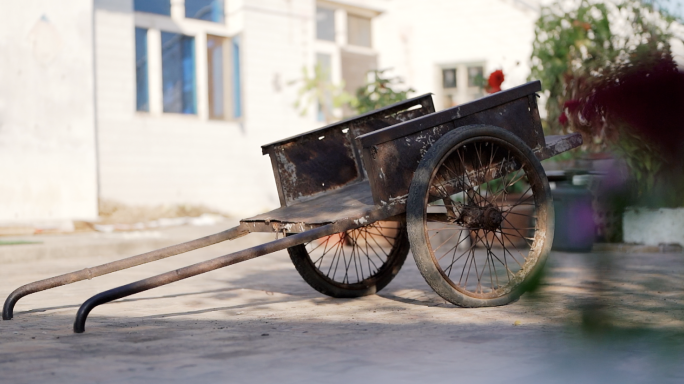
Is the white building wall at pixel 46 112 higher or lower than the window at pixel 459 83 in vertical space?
lower

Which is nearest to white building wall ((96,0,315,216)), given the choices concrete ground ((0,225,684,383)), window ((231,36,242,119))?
window ((231,36,242,119))

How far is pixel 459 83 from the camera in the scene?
14.2 metres

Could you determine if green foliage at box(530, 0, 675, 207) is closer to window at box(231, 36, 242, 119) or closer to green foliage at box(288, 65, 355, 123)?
window at box(231, 36, 242, 119)

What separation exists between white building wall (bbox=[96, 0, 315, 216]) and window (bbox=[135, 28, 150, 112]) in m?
0.12

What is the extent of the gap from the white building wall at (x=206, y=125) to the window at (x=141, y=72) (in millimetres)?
122

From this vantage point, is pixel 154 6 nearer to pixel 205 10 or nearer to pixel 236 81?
pixel 205 10

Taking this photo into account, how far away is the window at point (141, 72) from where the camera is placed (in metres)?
10.5

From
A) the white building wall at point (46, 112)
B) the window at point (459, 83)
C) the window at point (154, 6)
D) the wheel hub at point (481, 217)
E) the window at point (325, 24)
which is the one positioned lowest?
the wheel hub at point (481, 217)

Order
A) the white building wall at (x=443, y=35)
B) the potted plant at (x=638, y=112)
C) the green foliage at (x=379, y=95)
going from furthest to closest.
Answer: the white building wall at (x=443, y=35) → the green foliage at (x=379, y=95) → the potted plant at (x=638, y=112)

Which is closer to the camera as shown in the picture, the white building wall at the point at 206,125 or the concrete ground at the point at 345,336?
the concrete ground at the point at 345,336

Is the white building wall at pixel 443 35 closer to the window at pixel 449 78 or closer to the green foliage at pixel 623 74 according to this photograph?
the window at pixel 449 78

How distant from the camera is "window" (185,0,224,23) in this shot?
36.6 ft

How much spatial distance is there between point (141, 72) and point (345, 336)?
858 cm

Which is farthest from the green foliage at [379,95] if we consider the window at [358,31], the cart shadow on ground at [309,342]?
the cart shadow on ground at [309,342]
